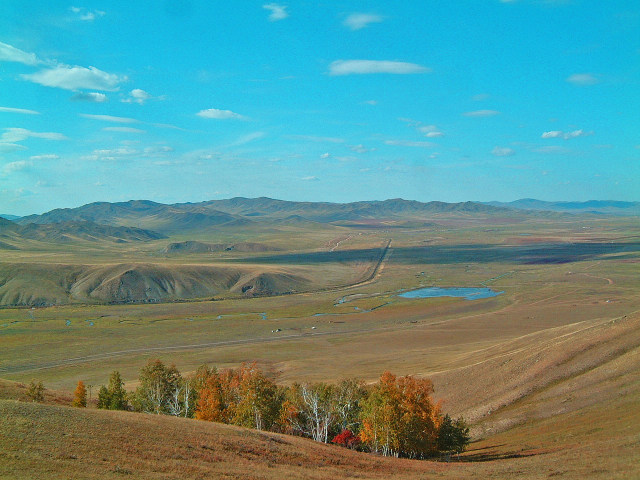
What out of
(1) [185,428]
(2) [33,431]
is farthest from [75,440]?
(1) [185,428]

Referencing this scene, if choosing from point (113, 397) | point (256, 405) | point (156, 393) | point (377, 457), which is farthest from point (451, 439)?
point (113, 397)

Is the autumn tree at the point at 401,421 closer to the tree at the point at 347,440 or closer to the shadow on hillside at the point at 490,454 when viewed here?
the tree at the point at 347,440

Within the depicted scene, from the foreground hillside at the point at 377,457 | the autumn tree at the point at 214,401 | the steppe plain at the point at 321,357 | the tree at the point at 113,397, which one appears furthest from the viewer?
the tree at the point at 113,397

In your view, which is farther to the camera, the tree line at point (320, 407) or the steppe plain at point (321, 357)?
the tree line at point (320, 407)

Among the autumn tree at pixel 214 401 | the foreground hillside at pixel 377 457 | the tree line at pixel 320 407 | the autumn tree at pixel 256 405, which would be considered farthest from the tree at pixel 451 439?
the autumn tree at pixel 214 401

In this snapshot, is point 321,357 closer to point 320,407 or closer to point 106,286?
point 320,407

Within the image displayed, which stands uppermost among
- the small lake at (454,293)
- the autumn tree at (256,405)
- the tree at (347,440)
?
the autumn tree at (256,405)
